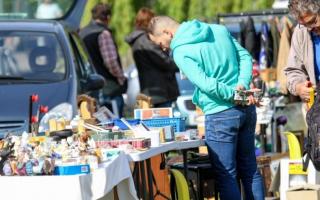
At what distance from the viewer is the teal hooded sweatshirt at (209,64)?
788 cm

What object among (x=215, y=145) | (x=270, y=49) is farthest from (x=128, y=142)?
(x=270, y=49)

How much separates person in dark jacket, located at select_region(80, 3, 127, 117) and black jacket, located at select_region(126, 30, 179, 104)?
394mm

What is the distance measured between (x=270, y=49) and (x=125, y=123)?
7.34 metres

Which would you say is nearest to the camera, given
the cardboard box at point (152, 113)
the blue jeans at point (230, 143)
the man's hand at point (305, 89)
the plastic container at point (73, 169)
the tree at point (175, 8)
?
the plastic container at point (73, 169)

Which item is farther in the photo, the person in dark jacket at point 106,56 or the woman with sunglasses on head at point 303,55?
the person in dark jacket at point 106,56

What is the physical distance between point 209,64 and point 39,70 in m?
3.80

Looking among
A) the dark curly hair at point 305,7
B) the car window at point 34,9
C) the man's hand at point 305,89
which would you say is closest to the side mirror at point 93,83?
the car window at point 34,9

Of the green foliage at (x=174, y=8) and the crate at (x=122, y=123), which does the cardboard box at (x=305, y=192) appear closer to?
the crate at (x=122, y=123)

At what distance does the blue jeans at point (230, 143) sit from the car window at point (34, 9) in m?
5.98

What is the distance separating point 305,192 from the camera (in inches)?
330

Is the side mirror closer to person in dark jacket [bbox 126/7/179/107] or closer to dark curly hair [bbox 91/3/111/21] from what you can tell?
person in dark jacket [bbox 126/7/179/107]

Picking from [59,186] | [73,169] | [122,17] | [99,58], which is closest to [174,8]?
[122,17]

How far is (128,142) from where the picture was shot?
7.40 m

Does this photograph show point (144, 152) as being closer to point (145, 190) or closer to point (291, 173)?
point (145, 190)
